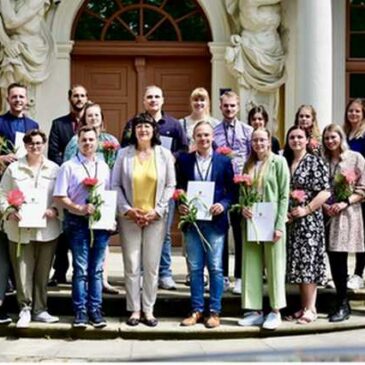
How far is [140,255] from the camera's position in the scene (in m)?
5.57

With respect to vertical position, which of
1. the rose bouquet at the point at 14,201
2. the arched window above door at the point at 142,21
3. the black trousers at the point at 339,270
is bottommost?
the black trousers at the point at 339,270

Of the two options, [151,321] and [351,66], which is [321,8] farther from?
[151,321]

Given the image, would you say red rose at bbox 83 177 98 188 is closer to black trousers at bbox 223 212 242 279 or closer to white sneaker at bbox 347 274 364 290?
black trousers at bbox 223 212 242 279

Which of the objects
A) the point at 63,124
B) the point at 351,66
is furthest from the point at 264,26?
the point at 63,124

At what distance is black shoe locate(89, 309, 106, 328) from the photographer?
5512 mm

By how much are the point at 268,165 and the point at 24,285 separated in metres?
2.00

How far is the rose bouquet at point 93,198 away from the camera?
5314mm

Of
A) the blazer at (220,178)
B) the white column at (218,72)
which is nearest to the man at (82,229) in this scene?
the blazer at (220,178)

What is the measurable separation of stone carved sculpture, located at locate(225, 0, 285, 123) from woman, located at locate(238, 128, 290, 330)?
3677 millimetres

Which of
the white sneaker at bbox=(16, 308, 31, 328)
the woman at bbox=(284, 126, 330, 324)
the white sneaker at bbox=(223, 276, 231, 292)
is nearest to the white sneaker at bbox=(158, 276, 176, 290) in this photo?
the white sneaker at bbox=(223, 276, 231, 292)

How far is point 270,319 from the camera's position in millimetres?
5590

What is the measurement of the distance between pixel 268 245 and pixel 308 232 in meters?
0.33

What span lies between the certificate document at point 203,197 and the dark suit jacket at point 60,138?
1.20 metres

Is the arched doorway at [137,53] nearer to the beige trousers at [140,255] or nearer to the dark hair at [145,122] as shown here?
the dark hair at [145,122]
